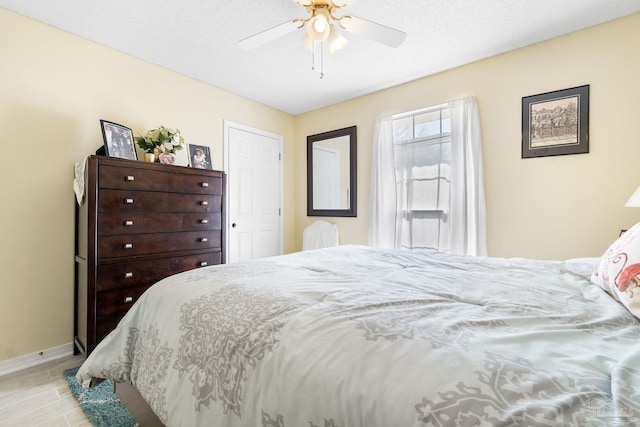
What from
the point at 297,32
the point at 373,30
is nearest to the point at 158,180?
the point at 297,32

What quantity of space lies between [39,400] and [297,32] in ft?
9.94

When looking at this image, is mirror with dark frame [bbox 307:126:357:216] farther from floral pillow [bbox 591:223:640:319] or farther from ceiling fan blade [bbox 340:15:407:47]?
floral pillow [bbox 591:223:640:319]

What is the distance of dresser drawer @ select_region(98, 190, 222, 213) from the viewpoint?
2.11m

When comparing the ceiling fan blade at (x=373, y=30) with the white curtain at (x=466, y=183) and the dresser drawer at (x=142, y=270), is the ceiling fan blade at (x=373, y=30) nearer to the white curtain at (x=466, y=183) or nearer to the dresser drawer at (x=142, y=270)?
the white curtain at (x=466, y=183)

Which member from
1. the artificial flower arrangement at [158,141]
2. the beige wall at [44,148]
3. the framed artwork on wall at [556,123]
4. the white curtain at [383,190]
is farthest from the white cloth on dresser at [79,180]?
the framed artwork on wall at [556,123]

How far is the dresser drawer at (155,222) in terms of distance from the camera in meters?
2.11

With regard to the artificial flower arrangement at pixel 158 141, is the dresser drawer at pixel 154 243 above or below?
below

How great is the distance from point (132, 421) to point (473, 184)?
305cm

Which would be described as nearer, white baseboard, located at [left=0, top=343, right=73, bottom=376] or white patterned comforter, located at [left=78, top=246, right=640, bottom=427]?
white patterned comforter, located at [left=78, top=246, right=640, bottom=427]

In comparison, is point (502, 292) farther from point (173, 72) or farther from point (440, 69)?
point (173, 72)

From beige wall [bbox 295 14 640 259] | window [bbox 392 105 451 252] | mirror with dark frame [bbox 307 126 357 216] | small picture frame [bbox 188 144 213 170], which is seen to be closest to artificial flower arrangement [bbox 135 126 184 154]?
small picture frame [bbox 188 144 213 170]

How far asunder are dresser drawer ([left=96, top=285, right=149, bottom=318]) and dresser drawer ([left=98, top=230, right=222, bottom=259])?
0.26 m

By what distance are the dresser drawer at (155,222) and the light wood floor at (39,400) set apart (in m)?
1.00

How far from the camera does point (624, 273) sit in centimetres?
92
